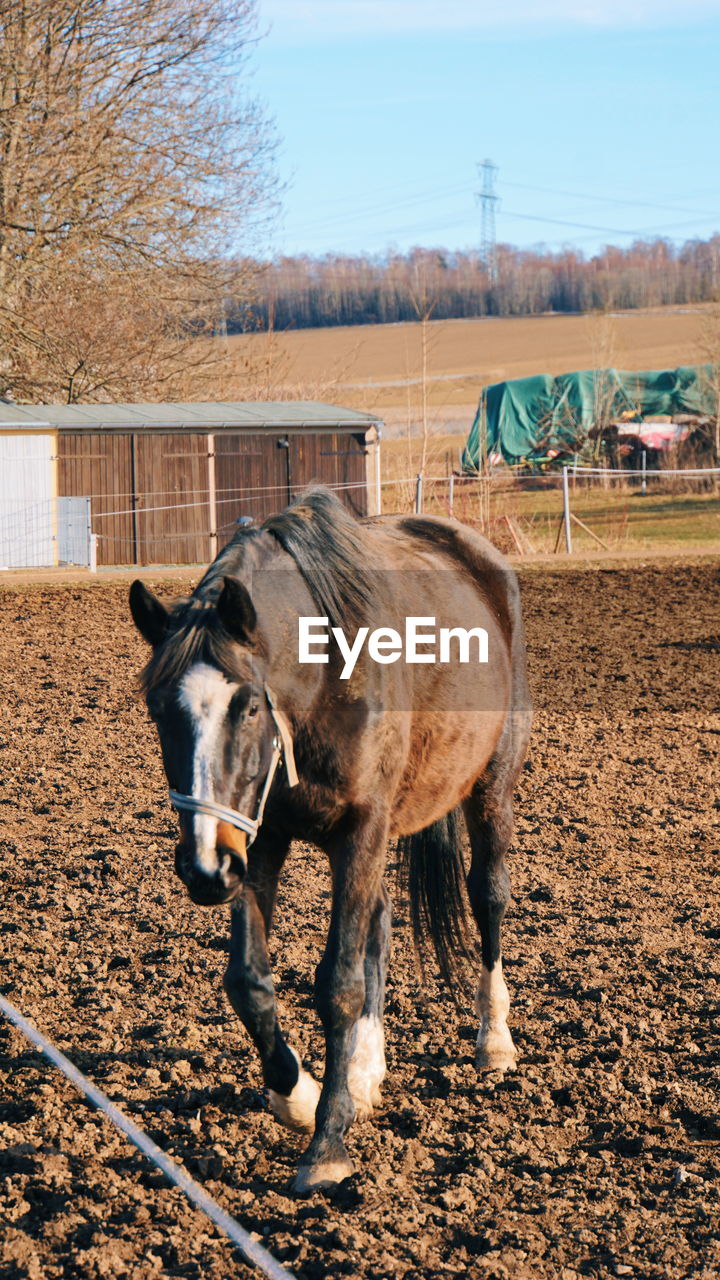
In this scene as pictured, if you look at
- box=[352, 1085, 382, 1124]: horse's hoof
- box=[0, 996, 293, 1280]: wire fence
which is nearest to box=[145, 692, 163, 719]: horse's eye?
box=[0, 996, 293, 1280]: wire fence

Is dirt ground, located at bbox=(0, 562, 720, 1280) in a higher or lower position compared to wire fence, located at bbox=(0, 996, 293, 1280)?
lower

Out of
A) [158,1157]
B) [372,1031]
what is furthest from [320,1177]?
[372,1031]

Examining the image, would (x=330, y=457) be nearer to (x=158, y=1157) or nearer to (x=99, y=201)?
(x=99, y=201)

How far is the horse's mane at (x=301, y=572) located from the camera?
2963 mm

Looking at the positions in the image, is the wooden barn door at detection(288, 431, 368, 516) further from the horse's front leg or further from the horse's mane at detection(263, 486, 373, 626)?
the horse's front leg

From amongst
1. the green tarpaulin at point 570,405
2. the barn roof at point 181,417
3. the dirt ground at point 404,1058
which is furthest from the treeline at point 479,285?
the dirt ground at point 404,1058

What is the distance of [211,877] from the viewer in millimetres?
2848

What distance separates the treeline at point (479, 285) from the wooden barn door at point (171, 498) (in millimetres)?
65059

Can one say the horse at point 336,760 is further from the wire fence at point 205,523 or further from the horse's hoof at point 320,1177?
the wire fence at point 205,523

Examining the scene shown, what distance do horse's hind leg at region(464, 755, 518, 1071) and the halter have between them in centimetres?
139

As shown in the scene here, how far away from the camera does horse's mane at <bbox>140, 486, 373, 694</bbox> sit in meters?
2.96

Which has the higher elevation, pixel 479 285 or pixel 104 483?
pixel 479 285

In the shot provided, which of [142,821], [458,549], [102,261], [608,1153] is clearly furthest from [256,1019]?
[102,261]

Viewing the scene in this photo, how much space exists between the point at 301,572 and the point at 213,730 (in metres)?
0.69
